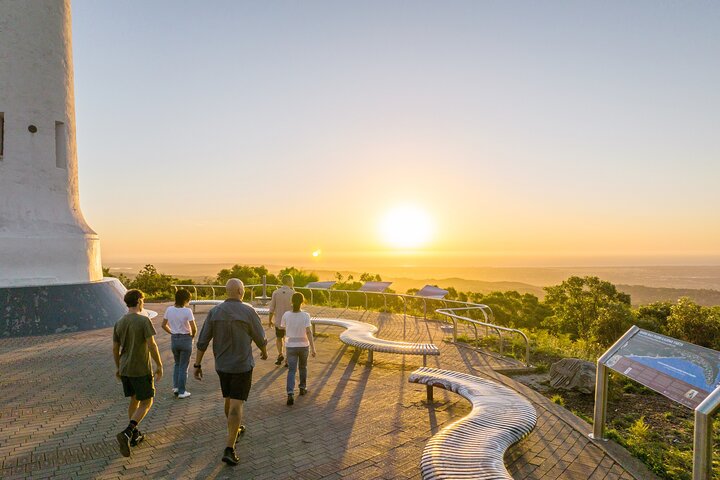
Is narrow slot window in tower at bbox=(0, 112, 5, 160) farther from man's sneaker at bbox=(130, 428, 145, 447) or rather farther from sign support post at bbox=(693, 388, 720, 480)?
sign support post at bbox=(693, 388, 720, 480)

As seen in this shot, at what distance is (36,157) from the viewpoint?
13711 millimetres

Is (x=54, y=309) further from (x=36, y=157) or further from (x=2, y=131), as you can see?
(x=2, y=131)

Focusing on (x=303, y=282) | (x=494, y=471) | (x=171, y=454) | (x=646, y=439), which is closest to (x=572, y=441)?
(x=646, y=439)

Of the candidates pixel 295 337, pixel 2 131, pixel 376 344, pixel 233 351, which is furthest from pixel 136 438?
pixel 2 131

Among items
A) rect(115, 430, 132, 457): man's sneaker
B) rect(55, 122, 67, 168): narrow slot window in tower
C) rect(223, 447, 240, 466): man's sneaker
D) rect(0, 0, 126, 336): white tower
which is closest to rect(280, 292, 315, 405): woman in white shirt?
rect(223, 447, 240, 466): man's sneaker

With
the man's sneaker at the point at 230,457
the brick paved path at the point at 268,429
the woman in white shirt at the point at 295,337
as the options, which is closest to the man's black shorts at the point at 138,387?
the brick paved path at the point at 268,429

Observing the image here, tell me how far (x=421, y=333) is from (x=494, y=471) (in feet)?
30.2

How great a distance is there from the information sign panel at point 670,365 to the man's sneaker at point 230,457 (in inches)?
161

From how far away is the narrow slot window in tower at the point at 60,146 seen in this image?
47.5ft

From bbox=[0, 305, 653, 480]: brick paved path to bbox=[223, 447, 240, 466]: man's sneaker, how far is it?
3.0 inches

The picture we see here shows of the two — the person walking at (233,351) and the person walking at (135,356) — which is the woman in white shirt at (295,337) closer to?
the person walking at (233,351)

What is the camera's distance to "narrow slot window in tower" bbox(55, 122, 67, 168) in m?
14.5

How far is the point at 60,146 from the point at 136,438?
12955 millimetres

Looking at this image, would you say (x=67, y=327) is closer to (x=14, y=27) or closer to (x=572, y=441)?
(x=14, y=27)
